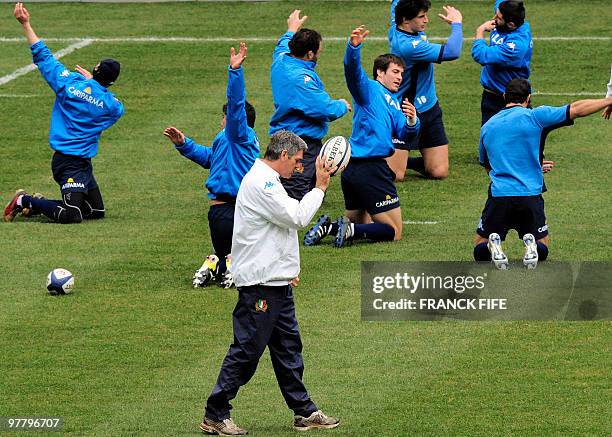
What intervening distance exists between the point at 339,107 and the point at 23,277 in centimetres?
384

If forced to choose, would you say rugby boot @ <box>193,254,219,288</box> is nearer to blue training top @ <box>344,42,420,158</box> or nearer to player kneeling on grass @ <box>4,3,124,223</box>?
blue training top @ <box>344,42,420,158</box>

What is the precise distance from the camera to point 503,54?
18.9 meters

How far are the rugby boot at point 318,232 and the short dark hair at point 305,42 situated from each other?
1.82 m

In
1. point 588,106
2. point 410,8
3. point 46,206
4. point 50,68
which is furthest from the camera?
point 410,8

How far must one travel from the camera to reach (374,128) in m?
16.4

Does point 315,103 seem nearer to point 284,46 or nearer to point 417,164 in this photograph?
point 284,46

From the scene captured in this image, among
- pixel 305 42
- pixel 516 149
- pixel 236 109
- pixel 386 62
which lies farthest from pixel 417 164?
pixel 236 109

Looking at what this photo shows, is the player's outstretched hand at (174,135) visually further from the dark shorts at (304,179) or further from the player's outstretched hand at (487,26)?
the player's outstretched hand at (487,26)

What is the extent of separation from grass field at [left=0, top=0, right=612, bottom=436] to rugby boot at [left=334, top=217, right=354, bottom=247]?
0.53 ft

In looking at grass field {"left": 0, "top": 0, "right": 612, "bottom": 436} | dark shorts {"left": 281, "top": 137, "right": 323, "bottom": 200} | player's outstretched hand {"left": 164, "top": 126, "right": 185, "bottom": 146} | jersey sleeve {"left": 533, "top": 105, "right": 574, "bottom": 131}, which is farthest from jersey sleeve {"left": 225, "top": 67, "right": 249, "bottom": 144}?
jersey sleeve {"left": 533, "top": 105, "right": 574, "bottom": 131}

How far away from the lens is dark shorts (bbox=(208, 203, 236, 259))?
15.1m

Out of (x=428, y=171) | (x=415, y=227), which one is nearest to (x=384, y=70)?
(x=415, y=227)

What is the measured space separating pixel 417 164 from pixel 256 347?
30.2 feet

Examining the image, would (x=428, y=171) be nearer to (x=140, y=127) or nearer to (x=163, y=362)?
(x=140, y=127)
